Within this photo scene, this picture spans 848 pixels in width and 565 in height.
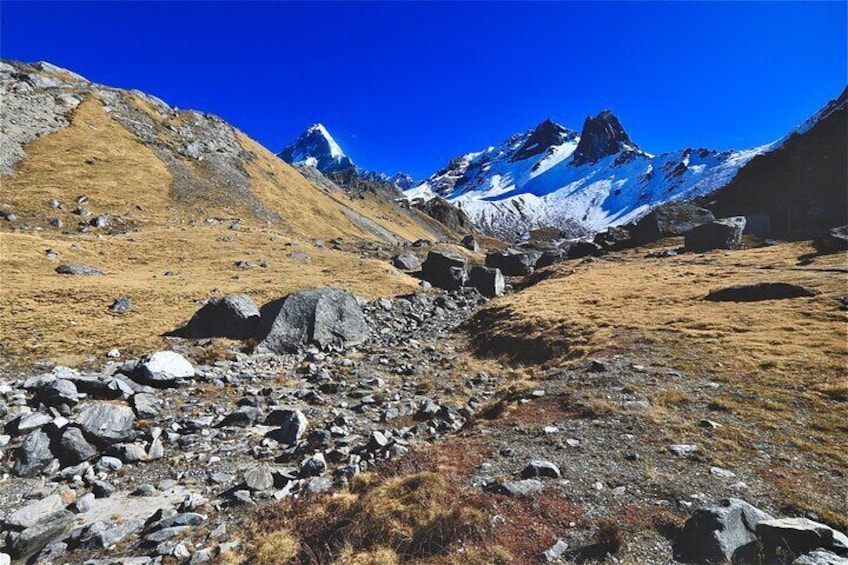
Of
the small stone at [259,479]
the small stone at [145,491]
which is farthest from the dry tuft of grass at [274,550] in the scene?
the small stone at [145,491]

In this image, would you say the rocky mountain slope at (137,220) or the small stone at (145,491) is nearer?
the small stone at (145,491)

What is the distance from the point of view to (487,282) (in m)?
54.9

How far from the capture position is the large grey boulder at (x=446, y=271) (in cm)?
5430

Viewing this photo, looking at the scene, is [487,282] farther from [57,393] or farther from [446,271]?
[57,393]

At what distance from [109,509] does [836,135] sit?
5884 inches

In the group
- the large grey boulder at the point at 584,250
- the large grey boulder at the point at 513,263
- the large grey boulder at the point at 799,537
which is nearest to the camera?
the large grey boulder at the point at 799,537

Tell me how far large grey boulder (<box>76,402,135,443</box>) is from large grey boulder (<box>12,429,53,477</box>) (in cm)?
101

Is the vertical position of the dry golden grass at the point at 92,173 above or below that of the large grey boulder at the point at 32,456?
above

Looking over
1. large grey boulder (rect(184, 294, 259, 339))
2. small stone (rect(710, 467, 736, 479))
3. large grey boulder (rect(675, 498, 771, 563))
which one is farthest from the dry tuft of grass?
large grey boulder (rect(184, 294, 259, 339))

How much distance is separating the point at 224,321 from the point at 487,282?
115 feet

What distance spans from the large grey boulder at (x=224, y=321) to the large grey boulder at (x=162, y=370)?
22.1 feet

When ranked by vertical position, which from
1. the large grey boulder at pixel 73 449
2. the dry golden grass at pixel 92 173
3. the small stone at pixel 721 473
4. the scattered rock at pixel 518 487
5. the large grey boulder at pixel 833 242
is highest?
the dry golden grass at pixel 92 173

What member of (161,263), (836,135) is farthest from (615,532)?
(836,135)

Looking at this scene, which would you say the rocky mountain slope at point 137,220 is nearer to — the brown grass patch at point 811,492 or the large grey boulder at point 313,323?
the large grey boulder at point 313,323
